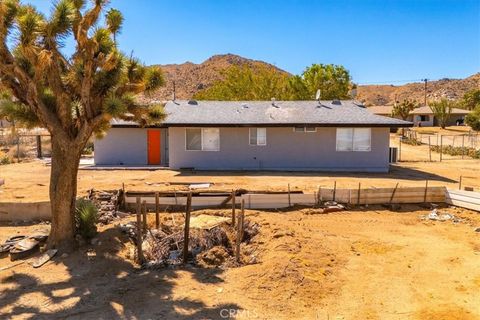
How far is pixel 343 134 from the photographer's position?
2119 centimetres

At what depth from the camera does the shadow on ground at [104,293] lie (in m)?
7.48

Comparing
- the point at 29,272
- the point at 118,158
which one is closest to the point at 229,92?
the point at 118,158

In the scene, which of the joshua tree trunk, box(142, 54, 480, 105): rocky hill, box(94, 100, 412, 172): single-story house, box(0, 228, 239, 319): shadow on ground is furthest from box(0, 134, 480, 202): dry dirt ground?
box(142, 54, 480, 105): rocky hill

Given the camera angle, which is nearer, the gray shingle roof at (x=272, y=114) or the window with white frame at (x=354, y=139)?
the gray shingle roof at (x=272, y=114)

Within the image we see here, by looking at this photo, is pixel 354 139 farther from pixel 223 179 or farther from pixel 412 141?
pixel 412 141

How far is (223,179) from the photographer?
1845 centimetres

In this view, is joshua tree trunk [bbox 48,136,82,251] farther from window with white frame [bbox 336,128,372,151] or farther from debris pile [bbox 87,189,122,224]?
window with white frame [bbox 336,128,372,151]

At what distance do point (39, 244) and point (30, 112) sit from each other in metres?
3.47

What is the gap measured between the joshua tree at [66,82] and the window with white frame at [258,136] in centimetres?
1084

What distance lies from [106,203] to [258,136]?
33.3 ft

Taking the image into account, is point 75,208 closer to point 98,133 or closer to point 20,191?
point 98,133

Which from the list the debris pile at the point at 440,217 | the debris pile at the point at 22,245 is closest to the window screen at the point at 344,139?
the debris pile at the point at 440,217

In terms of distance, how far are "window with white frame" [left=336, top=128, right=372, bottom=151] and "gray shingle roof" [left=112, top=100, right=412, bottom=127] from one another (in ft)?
1.93
